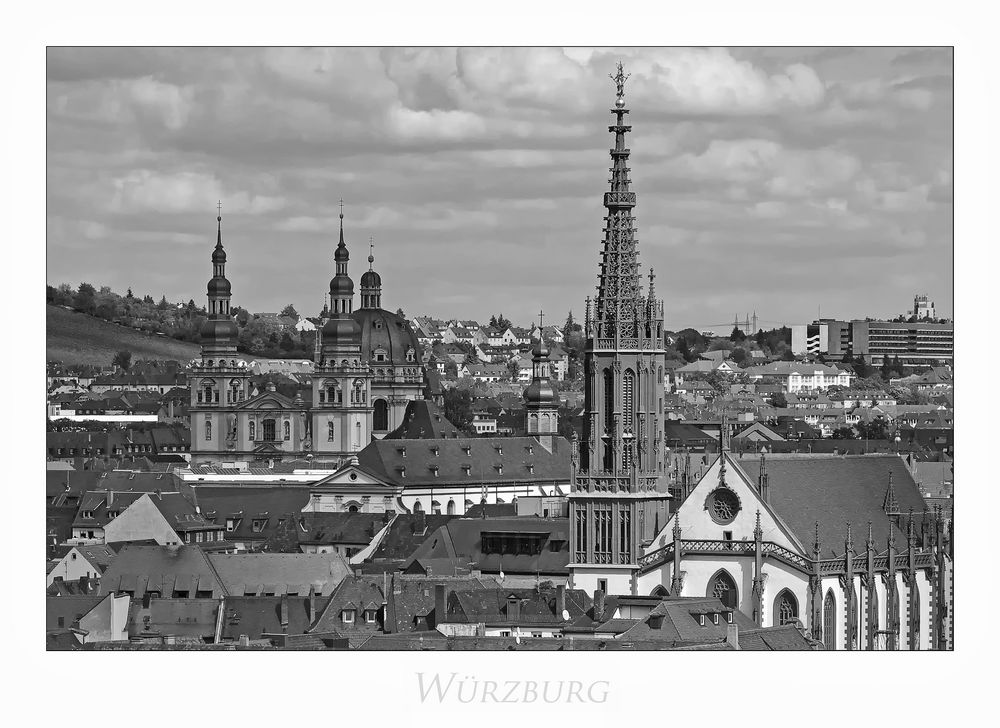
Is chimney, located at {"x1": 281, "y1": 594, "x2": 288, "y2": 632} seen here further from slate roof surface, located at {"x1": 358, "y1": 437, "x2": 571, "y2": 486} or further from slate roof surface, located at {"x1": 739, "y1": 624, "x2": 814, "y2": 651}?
slate roof surface, located at {"x1": 358, "y1": 437, "x2": 571, "y2": 486}

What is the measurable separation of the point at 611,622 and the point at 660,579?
9.55 meters

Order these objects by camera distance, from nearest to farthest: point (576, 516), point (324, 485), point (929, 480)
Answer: point (576, 516), point (929, 480), point (324, 485)

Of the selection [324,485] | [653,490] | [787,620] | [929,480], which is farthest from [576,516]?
[324,485]

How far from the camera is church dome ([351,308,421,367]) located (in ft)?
645

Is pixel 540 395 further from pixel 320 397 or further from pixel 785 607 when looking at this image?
pixel 785 607

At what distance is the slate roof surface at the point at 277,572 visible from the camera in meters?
103

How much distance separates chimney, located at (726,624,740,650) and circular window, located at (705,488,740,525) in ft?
46.7

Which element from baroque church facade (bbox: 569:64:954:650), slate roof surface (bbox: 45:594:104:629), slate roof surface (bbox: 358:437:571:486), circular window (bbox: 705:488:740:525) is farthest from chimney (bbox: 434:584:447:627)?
slate roof surface (bbox: 358:437:571:486)

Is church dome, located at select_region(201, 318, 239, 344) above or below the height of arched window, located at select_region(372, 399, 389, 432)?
above

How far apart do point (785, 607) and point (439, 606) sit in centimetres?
980

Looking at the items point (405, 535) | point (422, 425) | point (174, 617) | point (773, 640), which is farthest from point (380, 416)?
point (773, 640)

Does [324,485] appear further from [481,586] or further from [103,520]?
[481,586]

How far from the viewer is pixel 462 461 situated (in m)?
158

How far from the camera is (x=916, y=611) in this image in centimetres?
9006
